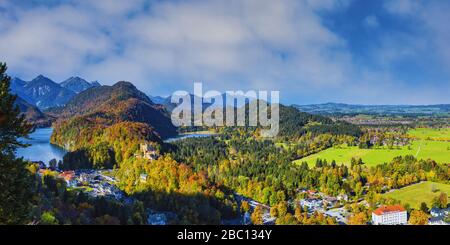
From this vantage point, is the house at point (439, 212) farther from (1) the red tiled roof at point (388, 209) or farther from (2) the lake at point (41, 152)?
(2) the lake at point (41, 152)

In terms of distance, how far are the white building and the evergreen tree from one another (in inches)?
700

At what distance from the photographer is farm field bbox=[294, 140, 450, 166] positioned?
42.1m

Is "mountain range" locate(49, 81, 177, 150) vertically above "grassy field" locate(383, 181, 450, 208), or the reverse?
"mountain range" locate(49, 81, 177, 150)

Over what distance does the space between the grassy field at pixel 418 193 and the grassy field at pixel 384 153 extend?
32.5 ft

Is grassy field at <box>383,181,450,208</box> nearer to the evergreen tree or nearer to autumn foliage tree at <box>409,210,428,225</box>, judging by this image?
autumn foliage tree at <box>409,210,428,225</box>

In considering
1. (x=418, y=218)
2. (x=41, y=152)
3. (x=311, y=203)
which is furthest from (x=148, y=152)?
(x=418, y=218)

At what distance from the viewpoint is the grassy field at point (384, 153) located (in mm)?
42159

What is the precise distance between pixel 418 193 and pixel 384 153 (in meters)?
19.6

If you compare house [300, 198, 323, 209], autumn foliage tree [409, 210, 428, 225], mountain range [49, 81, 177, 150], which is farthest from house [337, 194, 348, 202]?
mountain range [49, 81, 177, 150]

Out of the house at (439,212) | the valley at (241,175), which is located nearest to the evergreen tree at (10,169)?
the valley at (241,175)

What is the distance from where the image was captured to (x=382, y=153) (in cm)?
4703

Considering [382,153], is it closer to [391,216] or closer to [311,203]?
[311,203]
